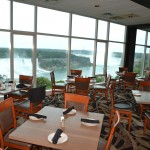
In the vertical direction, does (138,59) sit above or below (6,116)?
above

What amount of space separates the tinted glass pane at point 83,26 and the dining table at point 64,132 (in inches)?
210

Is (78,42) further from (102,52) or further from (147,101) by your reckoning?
(147,101)

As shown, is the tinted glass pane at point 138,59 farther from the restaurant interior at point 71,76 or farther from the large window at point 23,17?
the large window at point 23,17

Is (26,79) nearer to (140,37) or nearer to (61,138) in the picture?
(61,138)

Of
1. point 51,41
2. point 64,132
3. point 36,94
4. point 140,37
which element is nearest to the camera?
point 64,132

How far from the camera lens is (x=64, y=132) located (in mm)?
1993

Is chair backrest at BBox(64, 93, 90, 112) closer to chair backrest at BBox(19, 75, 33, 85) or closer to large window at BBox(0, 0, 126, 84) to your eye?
chair backrest at BBox(19, 75, 33, 85)

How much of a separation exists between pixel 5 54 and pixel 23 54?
65 cm

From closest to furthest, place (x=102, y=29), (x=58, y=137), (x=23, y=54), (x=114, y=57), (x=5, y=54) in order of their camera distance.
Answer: (x=58, y=137), (x=5, y=54), (x=23, y=54), (x=102, y=29), (x=114, y=57)

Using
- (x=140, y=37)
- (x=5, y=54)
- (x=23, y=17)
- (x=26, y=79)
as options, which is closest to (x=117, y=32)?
(x=140, y=37)

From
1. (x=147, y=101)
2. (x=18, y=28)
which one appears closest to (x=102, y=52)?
(x=18, y=28)

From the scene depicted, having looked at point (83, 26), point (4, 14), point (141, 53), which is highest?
point (83, 26)

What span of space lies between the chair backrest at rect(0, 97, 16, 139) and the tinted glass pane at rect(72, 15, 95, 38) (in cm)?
517

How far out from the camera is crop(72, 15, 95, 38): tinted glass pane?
7.18 m
